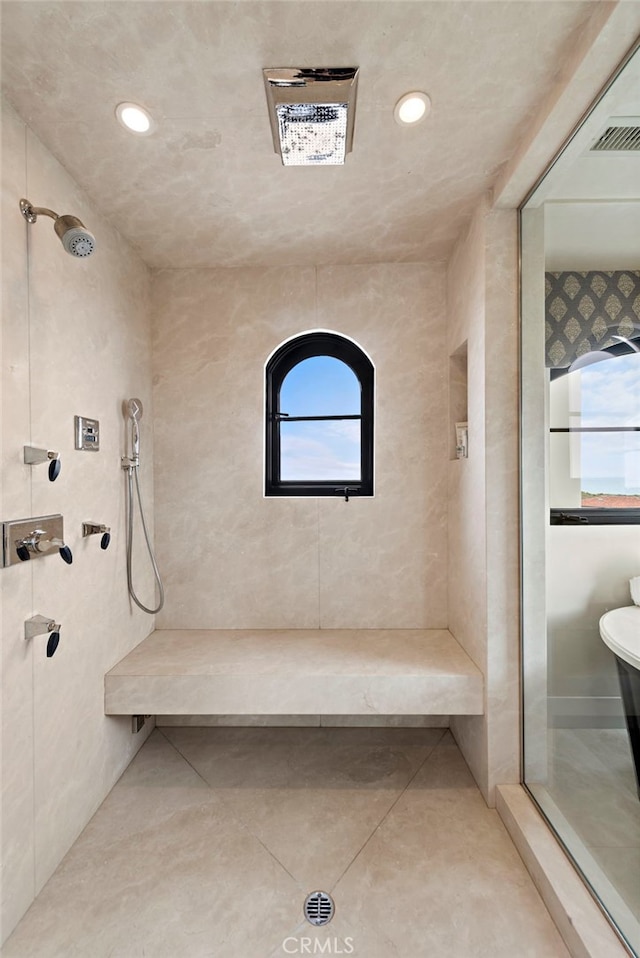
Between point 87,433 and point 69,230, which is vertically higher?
point 69,230

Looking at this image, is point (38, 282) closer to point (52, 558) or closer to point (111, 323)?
point (111, 323)

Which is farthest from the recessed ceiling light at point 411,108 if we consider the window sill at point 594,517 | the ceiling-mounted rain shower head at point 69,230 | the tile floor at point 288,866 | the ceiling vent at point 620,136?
the tile floor at point 288,866

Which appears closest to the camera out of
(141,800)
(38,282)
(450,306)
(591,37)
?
(591,37)

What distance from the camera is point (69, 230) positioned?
1.36 m

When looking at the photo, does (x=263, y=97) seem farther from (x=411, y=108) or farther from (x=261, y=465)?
(x=261, y=465)

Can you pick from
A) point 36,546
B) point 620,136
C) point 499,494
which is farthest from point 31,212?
point 499,494

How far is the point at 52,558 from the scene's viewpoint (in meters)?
1.56

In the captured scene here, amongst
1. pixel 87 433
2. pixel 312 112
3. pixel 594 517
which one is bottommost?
pixel 594 517

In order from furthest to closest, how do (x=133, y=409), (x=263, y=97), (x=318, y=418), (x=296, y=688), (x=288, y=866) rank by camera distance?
(x=318, y=418) → (x=133, y=409) → (x=296, y=688) → (x=288, y=866) → (x=263, y=97)

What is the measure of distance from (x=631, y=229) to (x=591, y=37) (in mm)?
448

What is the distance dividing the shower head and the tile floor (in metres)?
Result: 1.59

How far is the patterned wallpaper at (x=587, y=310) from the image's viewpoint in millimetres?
1182

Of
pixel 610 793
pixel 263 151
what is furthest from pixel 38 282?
pixel 610 793

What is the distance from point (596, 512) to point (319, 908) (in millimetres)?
1447
